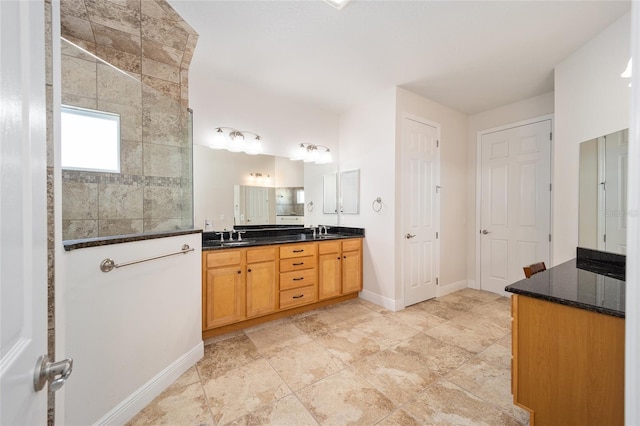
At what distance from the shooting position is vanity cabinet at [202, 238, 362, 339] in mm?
2455

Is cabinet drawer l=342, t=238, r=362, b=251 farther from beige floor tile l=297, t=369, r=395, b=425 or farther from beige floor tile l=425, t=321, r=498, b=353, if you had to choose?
beige floor tile l=297, t=369, r=395, b=425

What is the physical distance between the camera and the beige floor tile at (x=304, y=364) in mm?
1911

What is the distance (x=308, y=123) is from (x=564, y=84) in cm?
280

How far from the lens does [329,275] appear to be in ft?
10.7

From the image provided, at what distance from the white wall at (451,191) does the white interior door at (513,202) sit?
271 millimetres

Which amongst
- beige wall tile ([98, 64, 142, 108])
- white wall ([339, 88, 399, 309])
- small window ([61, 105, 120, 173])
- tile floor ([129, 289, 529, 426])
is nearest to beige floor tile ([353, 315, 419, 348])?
tile floor ([129, 289, 529, 426])

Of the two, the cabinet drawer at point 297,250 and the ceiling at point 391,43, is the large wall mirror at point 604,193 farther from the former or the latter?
the cabinet drawer at point 297,250

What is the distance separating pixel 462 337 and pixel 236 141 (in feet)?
10.4

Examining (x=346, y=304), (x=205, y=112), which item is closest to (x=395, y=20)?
(x=205, y=112)

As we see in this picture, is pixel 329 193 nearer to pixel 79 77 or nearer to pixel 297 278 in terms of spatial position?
pixel 297 278

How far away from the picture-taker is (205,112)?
2879 millimetres

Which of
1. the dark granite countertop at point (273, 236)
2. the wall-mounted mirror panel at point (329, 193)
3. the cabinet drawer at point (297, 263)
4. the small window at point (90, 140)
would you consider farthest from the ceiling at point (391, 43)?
the cabinet drawer at point (297, 263)

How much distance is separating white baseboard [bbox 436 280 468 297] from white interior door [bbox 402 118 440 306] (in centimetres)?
16

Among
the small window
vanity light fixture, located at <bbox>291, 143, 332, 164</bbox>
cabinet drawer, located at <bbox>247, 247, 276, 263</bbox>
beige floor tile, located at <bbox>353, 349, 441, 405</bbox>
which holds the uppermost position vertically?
vanity light fixture, located at <bbox>291, 143, 332, 164</bbox>
